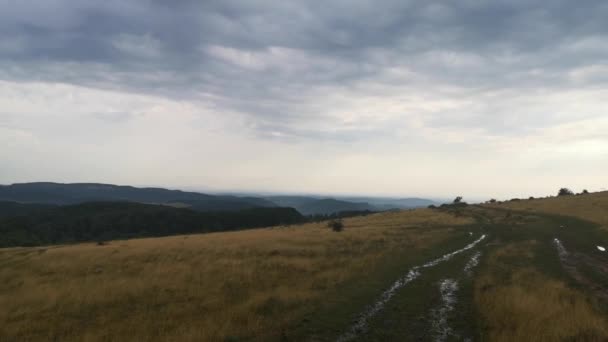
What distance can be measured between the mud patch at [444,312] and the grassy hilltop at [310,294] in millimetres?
55

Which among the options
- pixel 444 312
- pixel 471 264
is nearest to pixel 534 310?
pixel 444 312

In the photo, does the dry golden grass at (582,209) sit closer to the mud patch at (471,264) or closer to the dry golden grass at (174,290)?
the mud patch at (471,264)

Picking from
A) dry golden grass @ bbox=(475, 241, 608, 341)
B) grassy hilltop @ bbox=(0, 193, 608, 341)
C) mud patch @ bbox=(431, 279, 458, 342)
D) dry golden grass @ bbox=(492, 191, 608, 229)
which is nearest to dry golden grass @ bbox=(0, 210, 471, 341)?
grassy hilltop @ bbox=(0, 193, 608, 341)

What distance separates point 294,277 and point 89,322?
9.82 metres

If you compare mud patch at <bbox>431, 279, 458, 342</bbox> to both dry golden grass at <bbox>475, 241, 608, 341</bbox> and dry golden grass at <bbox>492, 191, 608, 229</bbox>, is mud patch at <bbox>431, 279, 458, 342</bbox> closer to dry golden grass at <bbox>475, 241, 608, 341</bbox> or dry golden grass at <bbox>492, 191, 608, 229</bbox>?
dry golden grass at <bbox>475, 241, 608, 341</bbox>

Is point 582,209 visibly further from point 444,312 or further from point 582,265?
point 444,312

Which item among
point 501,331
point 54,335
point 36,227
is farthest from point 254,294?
point 36,227

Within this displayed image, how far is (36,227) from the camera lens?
570 ft

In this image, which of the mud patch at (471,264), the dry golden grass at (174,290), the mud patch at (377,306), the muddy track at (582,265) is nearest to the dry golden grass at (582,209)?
the muddy track at (582,265)

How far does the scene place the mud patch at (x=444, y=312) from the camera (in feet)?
37.8

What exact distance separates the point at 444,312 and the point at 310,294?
211 inches

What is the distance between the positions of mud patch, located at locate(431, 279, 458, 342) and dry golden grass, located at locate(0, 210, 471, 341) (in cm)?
435

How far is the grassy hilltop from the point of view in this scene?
12.0m

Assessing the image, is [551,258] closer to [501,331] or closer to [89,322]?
[501,331]
